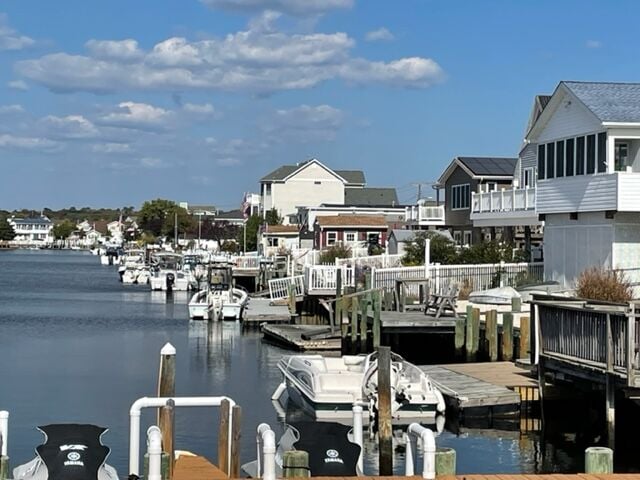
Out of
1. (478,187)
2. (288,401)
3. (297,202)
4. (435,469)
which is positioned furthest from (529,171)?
(297,202)

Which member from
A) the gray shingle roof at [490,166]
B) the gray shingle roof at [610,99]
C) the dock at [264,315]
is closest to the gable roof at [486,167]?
the gray shingle roof at [490,166]

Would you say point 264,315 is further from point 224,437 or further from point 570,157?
point 224,437

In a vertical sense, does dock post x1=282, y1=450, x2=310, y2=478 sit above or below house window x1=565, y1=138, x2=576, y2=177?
below

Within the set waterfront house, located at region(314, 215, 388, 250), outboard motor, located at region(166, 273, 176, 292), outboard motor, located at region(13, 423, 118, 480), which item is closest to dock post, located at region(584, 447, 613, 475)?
outboard motor, located at region(13, 423, 118, 480)

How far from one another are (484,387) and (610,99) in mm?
16405

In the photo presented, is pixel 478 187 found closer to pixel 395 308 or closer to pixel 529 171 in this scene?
pixel 529 171

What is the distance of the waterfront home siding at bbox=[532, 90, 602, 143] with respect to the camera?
36.6m

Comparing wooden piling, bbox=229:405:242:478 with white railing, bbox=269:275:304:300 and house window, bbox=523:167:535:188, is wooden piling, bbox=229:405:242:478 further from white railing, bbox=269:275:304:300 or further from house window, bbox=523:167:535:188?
house window, bbox=523:167:535:188

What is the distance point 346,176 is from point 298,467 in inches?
4509

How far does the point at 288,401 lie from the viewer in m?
27.5

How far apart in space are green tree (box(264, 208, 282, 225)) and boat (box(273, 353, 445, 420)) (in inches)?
3446

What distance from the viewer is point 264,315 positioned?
5184 centimetres

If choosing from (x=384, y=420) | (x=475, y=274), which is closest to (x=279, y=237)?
(x=475, y=274)

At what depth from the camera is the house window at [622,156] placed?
35906 millimetres
